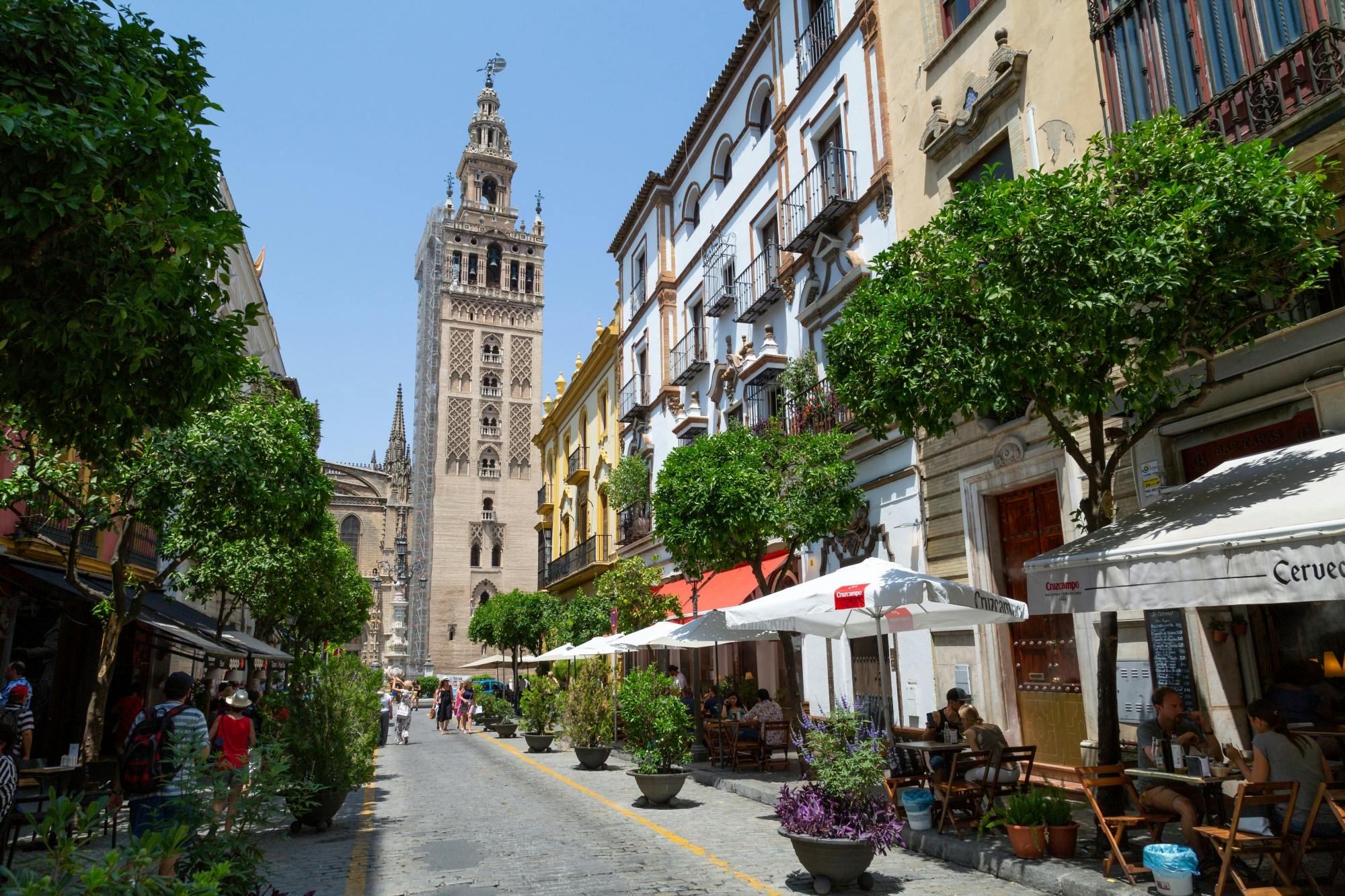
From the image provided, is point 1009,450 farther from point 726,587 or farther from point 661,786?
point 726,587

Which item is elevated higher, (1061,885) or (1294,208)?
(1294,208)

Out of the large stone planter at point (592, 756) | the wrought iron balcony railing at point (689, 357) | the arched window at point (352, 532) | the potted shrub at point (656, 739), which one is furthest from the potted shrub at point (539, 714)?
the arched window at point (352, 532)

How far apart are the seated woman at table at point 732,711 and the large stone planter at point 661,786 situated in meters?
4.27

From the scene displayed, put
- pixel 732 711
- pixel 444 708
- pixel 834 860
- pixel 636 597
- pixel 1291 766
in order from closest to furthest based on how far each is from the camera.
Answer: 1. pixel 1291 766
2. pixel 834 860
3. pixel 732 711
4. pixel 636 597
5. pixel 444 708

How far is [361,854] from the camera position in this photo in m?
9.01

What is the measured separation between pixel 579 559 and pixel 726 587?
15.1 m

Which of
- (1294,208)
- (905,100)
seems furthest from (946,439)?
(1294,208)

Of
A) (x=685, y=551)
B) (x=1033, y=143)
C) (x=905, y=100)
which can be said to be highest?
(x=905, y=100)

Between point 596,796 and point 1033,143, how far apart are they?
10931mm

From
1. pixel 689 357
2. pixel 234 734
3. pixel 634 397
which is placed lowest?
pixel 234 734

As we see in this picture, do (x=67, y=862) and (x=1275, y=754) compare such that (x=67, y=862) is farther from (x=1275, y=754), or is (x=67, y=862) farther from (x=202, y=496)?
(x=202, y=496)

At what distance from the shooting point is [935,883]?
7.31 metres

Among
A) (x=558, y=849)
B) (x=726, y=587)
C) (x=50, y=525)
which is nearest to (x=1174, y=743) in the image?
(x=558, y=849)

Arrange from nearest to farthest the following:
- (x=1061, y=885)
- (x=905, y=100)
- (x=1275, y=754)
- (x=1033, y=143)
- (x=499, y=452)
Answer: (x=1275, y=754)
(x=1061, y=885)
(x=1033, y=143)
(x=905, y=100)
(x=499, y=452)
